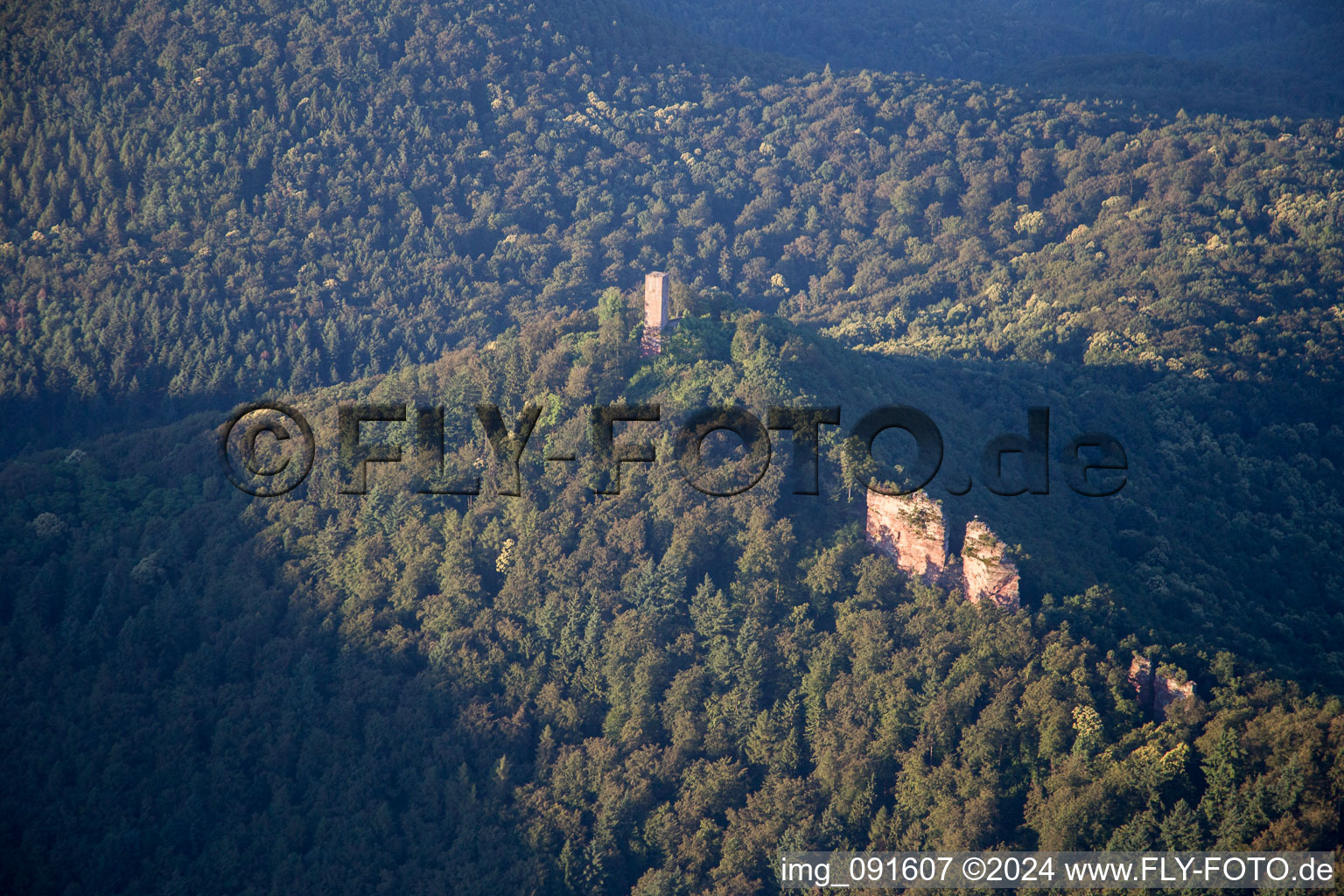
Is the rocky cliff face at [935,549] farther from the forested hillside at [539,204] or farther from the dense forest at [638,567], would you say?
the forested hillside at [539,204]

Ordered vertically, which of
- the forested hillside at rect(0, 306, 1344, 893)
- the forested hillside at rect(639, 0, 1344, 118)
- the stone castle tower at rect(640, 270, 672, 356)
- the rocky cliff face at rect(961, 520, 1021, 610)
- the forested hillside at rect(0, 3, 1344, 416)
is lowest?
the forested hillside at rect(0, 306, 1344, 893)

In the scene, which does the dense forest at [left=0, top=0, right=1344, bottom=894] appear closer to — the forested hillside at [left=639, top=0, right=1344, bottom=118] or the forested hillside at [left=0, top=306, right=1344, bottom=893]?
the forested hillside at [left=0, top=306, right=1344, bottom=893]

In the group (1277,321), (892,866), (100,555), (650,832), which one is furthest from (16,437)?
(1277,321)

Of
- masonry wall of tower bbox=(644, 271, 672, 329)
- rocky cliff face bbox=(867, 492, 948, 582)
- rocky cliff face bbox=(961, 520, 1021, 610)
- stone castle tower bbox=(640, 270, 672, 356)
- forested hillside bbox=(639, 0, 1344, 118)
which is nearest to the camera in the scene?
rocky cliff face bbox=(961, 520, 1021, 610)

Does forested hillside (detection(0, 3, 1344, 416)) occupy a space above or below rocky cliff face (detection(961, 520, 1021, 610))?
above

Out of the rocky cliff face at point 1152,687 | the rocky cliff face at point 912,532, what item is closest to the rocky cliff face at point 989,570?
the rocky cliff face at point 912,532

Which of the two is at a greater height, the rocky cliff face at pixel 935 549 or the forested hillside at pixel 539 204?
the forested hillside at pixel 539 204

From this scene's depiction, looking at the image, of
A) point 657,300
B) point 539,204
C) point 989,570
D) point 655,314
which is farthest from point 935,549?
point 539,204

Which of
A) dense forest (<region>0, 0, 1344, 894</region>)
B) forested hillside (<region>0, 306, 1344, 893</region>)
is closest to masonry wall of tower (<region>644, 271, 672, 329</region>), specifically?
dense forest (<region>0, 0, 1344, 894</region>)
